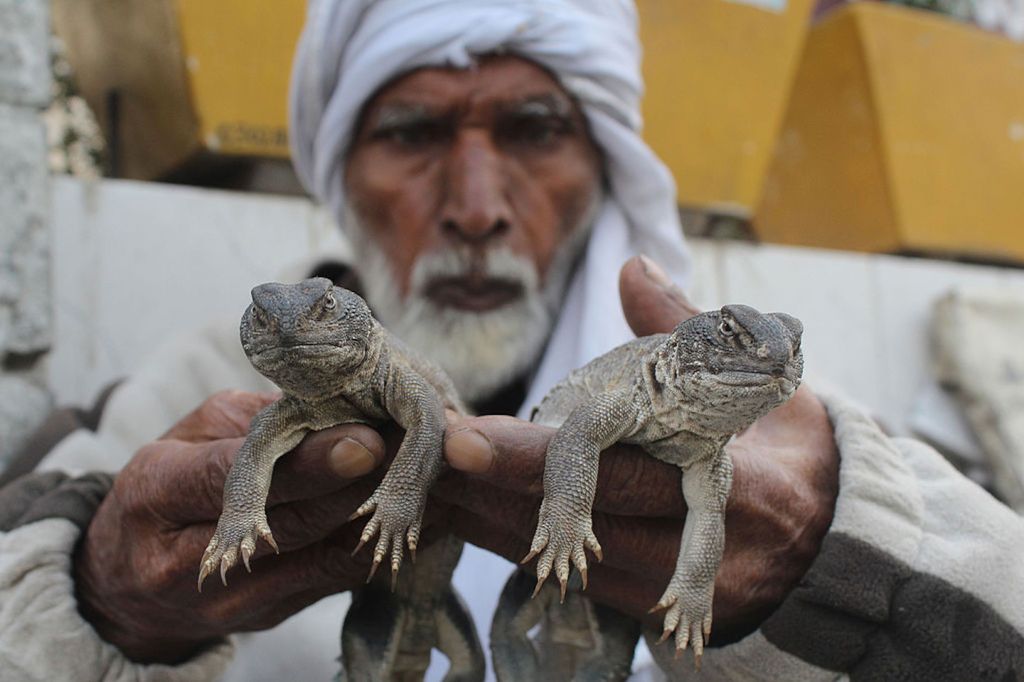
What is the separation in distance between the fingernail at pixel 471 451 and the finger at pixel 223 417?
0.57 m

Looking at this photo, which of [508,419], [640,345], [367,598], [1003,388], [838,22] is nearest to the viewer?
[508,419]

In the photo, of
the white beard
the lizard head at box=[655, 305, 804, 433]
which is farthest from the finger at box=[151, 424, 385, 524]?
the white beard

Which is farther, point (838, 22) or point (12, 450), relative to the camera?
point (838, 22)

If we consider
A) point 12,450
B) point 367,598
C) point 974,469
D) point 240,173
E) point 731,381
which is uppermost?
point 731,381

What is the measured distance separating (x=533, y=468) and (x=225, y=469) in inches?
20.8

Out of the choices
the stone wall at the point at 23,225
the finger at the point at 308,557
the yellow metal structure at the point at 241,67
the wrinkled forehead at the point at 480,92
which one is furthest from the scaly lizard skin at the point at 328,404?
the yellow metal structure at the point at 241,67

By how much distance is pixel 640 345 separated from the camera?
1.73 metres

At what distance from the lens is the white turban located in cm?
296

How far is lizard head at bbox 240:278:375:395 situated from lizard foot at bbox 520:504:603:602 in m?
0.40

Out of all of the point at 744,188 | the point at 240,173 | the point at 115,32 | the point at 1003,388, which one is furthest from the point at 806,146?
the point at 115,32

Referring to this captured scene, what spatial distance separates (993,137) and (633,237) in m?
3.03

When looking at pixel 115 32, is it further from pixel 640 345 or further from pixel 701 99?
pixel 640 345

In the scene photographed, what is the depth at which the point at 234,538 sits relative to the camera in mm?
1540

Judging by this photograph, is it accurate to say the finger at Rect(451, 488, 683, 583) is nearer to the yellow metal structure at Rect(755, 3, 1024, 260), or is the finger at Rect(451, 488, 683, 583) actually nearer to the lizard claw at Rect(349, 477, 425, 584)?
the lizard claw at Rect(349, 477, 425, 584)
